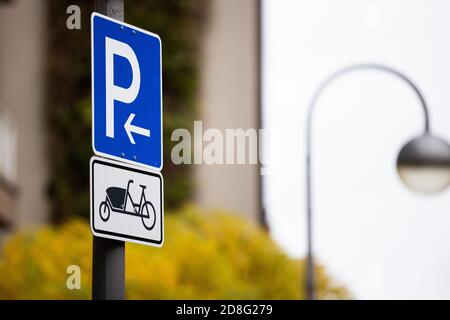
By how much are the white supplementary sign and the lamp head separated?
24.3ft

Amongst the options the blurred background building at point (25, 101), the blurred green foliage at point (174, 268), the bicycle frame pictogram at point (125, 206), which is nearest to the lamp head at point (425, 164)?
the blurred green foliage at point (174, 268)

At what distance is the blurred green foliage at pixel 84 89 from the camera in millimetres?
32656

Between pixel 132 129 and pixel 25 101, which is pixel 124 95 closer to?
pixel 132 129

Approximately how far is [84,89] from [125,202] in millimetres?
28161

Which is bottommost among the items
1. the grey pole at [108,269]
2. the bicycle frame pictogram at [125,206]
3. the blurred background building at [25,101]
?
the grey pole at [108,269]

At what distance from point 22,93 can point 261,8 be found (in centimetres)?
978

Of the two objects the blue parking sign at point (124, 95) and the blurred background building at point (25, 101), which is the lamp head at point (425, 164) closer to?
the blue parking sign at point (124, 95)

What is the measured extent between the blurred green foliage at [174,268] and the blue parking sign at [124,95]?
1232cm

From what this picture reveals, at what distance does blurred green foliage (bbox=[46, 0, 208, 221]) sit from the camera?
107 feet

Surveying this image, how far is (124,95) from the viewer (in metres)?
6.59

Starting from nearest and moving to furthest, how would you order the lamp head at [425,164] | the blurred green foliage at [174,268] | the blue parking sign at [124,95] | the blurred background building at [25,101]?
the blue parking sign at [124,95], the lamp head at [425,164], the blurred green foliage at [174,268], the blurred background building at [25,101]

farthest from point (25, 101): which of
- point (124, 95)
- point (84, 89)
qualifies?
point (124, 95)

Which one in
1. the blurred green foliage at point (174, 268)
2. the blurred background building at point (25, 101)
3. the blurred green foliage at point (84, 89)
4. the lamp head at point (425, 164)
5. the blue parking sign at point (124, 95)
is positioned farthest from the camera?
the blurred green foliage at point (84, 89)

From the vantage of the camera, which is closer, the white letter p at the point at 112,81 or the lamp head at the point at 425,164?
the white letter p at the point at 112,81
